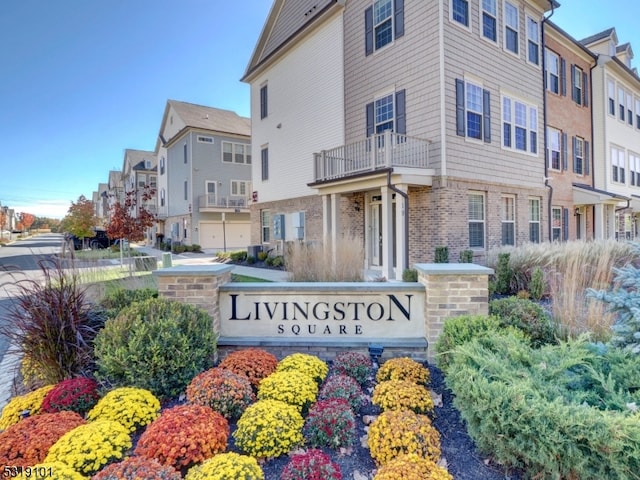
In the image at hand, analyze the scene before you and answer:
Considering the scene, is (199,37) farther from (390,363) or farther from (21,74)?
(390,363)

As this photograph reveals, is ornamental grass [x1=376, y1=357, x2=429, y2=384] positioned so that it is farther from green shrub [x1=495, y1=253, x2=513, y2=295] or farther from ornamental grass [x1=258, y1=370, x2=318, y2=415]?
green shrub [x1=495, y1=253, x2=513, y2=295]

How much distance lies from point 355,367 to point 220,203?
25.2m

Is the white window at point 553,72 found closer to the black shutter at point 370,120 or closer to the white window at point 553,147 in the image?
the white window at point 553,147

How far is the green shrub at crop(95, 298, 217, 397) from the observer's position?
3141 mm

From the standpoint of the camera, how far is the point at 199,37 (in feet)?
41.9

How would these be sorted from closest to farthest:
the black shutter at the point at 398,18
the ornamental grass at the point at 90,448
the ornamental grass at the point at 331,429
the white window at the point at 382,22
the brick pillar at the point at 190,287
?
1. the ornamental grass at the point at 90,448
2. the ornamental grass at the point at 331,429
3. the brick pillar at the point at 190,287
4. the black shutter at the point at 398,18
5. the white window at the point at 382,22

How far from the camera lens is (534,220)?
1392 centimetres

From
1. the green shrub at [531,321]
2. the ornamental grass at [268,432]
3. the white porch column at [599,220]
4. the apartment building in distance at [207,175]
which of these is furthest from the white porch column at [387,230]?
the apartment building in distance at [207,175]

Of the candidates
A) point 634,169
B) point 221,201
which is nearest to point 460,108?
point 634,169

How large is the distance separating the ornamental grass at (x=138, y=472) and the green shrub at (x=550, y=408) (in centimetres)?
183

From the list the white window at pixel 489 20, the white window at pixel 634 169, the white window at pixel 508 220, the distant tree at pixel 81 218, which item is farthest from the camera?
the distant tree at pixel 81 218

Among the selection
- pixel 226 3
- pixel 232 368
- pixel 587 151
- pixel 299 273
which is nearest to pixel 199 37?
pixel 226 3

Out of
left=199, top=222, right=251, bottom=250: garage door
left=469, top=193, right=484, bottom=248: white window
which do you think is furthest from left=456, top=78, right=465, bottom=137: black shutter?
left=199, top=222, right=251, bottom=250: garage door

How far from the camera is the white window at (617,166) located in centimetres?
1861
